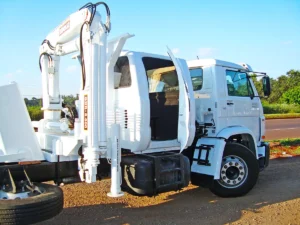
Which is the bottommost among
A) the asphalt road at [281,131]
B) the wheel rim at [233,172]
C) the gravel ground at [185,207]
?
the gravel ground at [185,207]

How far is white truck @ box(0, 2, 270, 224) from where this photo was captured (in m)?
4.45

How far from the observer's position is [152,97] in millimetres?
6031

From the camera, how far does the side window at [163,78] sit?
19.6 ft

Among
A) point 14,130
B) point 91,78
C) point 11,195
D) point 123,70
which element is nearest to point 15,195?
point 11,195

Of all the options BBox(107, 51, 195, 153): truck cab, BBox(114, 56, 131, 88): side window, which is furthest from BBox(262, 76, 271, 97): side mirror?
BBox(114, 56, 131, 88): side window

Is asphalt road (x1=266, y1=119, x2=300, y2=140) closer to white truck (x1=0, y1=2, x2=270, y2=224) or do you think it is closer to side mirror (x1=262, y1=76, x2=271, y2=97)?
side mirror (x1=262, y1=76, x2=271, y2=97)

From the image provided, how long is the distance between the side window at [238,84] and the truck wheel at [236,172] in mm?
1143

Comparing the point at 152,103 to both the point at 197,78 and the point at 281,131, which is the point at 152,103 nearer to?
the point at 197,78

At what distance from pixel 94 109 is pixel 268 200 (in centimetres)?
359

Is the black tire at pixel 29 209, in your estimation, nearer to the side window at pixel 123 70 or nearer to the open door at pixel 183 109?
the side window at pixel 123 70

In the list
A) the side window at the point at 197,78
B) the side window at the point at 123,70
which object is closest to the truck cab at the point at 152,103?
the side window at the point at 123,70

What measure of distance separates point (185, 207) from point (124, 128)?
170 centimetres

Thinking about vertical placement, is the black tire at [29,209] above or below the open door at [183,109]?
below

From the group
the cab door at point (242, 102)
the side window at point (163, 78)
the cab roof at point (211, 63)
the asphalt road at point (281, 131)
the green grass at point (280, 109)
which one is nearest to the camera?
the side window at point (163, 78)
